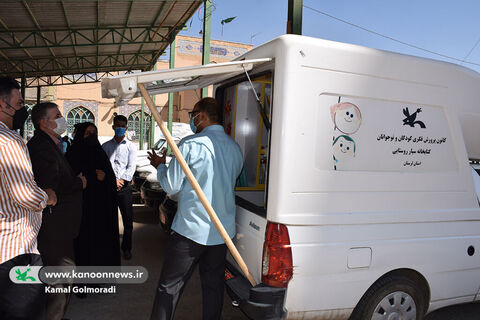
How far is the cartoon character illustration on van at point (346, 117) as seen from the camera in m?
2.43

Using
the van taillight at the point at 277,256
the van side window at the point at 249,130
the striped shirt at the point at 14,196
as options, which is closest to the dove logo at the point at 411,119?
the van taillight at the point at 277,256

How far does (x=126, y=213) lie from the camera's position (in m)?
4.98

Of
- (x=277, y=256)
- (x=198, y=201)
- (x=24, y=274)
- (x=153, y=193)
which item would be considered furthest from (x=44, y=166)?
(x=153, y=193)

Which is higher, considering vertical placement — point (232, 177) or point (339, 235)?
point (232, 177)

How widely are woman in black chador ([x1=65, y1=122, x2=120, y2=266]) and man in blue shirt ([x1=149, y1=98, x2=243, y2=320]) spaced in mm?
1303

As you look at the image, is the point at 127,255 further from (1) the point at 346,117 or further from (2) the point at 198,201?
(1) the point at 346,117

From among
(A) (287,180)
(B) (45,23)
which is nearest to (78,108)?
(B) (45,23)

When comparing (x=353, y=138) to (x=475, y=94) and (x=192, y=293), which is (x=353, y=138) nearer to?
(x=475, y=94)

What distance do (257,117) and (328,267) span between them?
5.64ft

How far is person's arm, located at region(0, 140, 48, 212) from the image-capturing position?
195 cm

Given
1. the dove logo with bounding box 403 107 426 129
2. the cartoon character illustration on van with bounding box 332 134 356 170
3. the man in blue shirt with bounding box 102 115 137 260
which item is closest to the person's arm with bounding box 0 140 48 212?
the cartoon character illustration on van with bounding box 332 134 356 170

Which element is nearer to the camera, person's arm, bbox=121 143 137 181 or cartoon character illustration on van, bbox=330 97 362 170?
cartoon character illustration on van, bbox=330 97 362 170

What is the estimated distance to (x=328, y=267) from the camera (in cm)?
244

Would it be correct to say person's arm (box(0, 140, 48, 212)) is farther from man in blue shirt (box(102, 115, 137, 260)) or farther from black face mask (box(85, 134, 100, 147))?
man in blue shirt (box(102, 115, 137, 260))
